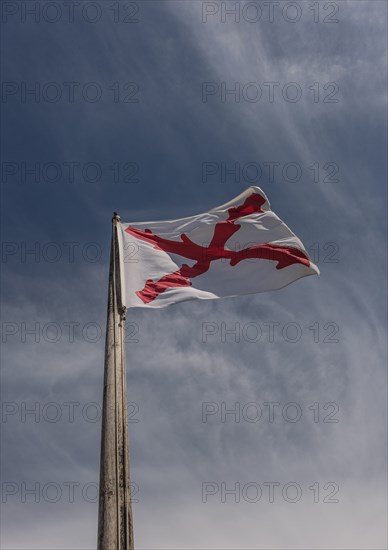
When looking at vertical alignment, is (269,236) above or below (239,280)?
above

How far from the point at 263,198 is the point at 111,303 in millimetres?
5953

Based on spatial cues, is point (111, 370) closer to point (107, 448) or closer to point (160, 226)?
point (107, 448)

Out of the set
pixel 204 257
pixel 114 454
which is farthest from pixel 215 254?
pixel 114 454

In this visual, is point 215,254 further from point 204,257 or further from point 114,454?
point 114,454

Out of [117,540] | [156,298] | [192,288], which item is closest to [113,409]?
[117,540]

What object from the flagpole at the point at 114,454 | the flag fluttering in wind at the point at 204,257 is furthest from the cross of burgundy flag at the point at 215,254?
the flagpole at the point at 114,454

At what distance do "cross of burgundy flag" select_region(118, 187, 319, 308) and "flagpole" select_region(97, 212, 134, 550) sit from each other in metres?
2.56

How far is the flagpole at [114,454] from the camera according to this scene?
871cm

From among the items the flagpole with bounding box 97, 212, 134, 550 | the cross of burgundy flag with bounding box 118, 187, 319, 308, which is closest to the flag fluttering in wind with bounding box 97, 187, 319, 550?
the cross of burgundy flag with bounding box 118, 187, 319, 308

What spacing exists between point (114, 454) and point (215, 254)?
689 cm

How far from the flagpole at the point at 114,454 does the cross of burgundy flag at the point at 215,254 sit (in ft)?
8.40

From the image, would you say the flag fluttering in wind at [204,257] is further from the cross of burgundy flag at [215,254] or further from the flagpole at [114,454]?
the flagpole at [114,454]

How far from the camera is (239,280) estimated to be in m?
14.6

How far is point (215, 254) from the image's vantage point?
15172mm
